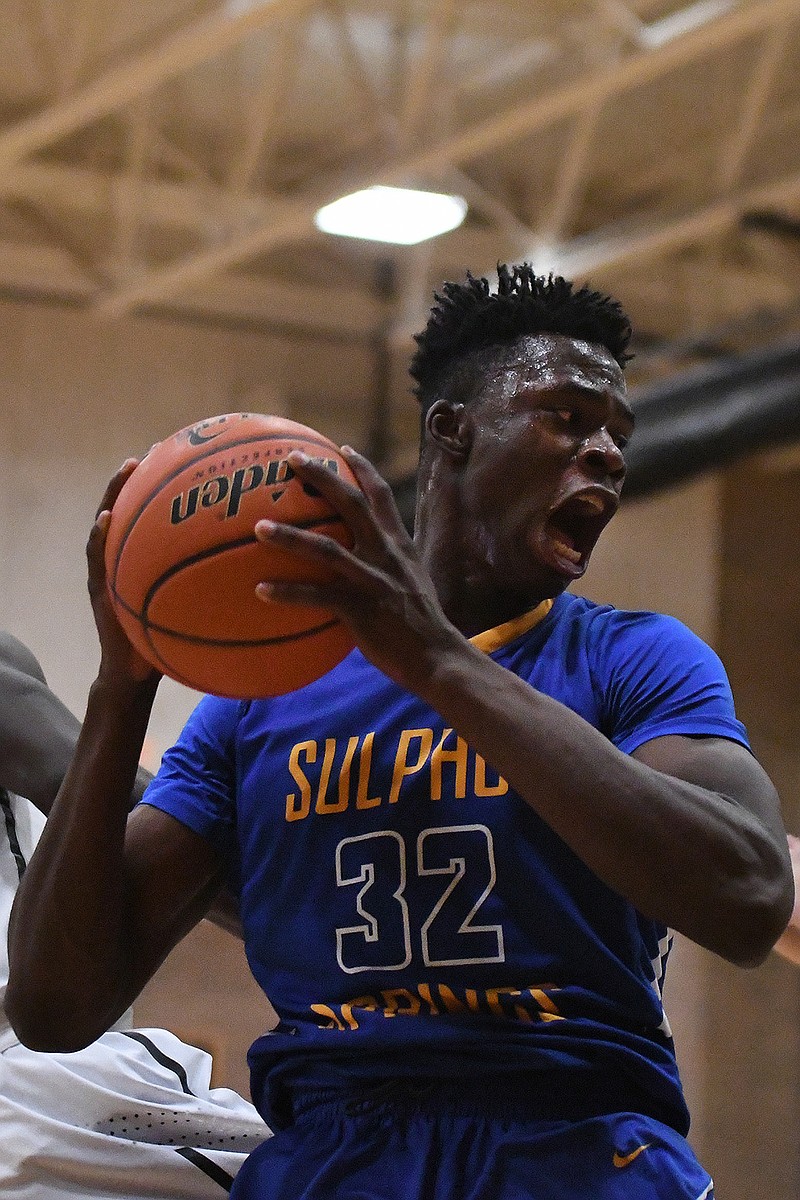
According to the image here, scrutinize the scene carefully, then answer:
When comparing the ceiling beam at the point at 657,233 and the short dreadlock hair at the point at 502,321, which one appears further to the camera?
the ceiling beam at the point at 657,233

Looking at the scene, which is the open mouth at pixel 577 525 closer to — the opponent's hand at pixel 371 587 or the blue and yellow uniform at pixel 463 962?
the blue and yellow uniform at pixel 463 962

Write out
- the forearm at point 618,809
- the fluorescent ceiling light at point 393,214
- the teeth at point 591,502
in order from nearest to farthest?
the forearm at point 618,809
the teeth at point 591,502
the fluorescent ceiling light at point 393,214

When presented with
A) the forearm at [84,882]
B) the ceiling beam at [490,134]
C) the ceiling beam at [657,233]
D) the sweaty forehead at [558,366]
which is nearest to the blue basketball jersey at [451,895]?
the forearm at [84,882]

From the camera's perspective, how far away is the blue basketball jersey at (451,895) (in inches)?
87.7

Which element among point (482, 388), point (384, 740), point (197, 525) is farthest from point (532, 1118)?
point (482, 388)

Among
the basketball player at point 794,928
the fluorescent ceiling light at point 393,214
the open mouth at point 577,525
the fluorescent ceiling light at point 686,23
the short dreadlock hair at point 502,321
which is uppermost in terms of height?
the fluorescent ceiling light at point 393,214

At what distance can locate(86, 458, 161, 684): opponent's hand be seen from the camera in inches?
90.3

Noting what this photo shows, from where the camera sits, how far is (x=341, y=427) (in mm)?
12250

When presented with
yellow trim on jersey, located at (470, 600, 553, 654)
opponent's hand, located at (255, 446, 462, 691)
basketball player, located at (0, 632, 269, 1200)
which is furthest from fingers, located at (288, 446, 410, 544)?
basketball player, located at (0, 632, 269, 1200)

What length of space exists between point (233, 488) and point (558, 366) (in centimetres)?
62

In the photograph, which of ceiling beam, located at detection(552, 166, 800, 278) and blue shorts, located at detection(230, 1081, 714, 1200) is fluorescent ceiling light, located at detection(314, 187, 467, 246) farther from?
blue shorts, located at detection(230, 1081, 714, 1200)

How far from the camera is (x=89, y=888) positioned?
2.39 m

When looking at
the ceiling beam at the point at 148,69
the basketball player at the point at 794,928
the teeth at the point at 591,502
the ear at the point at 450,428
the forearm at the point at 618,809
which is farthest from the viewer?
the ceiling beam at the point at 148,69

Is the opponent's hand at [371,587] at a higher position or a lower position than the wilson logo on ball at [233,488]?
lower
